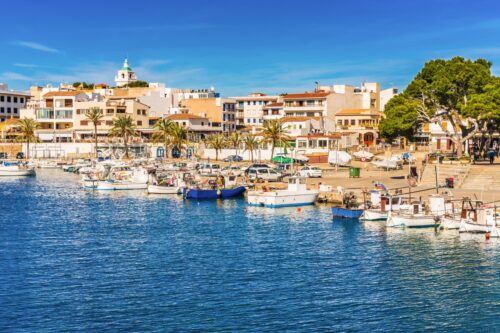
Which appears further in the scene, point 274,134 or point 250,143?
point 250,143

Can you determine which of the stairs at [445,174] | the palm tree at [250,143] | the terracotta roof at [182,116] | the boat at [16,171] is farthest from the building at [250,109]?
the stairs at [445,174]

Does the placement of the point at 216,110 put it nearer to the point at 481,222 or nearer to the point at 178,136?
the point at 178,136

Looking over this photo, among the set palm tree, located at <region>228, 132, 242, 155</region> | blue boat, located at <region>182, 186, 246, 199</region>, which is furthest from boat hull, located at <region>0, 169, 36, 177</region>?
blue boat, located at <region>182, 186, 246, 199</region>

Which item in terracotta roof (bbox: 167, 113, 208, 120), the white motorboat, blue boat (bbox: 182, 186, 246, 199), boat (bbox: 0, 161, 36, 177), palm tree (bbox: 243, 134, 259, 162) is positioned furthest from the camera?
terracotta roof (bbox: 167, 113, 208, 120)

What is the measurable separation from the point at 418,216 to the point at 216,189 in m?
30.6

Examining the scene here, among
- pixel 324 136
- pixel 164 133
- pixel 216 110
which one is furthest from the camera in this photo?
pixel 216 110

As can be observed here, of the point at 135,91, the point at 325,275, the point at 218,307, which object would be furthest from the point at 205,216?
the point at 135,91

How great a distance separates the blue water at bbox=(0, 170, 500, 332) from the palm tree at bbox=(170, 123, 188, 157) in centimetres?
7169

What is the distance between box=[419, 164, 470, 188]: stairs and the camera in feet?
241

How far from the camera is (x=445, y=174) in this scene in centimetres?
7606

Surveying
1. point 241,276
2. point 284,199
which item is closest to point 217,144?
point 284,199

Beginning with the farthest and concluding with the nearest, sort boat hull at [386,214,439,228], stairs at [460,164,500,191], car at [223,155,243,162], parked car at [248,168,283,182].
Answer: car at [223,155,243,162]
parked car at [248,168,283,182]
stairs at [460,164,500,191]
boat hull at [386,214,439,228]

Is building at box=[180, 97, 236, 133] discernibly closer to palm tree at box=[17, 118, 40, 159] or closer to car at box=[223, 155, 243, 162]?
car at box=[223, 155, 243, 162]

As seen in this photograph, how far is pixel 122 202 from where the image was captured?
3132 inches
